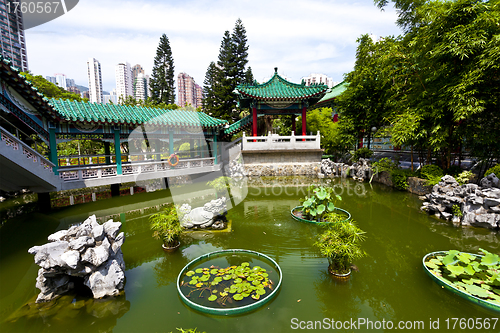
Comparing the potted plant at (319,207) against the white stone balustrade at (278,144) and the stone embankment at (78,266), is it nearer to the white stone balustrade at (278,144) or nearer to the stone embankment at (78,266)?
the stone embankment at (78,266)

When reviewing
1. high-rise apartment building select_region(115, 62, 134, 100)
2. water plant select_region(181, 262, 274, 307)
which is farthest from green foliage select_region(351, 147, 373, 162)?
high-rise apartment building select_region(115, 62, 134, 100)

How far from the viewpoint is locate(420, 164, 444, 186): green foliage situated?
30.3 feet

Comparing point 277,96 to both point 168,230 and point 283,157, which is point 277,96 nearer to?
point 283,157

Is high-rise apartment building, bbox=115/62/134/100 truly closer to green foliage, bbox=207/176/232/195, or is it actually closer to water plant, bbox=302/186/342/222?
green foliage, bbox=207/176/232/195

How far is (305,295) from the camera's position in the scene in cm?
399

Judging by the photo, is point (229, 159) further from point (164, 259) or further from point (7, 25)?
point (7, 25)

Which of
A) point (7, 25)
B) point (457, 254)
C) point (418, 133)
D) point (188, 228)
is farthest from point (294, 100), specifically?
point (7, 25)

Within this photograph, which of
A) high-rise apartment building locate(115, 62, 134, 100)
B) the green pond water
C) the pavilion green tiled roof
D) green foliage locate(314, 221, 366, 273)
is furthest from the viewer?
high-rise apartment building locate(115, 62, 134, 100)

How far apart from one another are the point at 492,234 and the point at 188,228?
8266mm

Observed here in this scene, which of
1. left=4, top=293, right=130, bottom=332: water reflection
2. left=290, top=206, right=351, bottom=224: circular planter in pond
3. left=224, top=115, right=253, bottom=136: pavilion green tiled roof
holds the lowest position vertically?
left=4, top=293, right=130, bottom=332: water reflection

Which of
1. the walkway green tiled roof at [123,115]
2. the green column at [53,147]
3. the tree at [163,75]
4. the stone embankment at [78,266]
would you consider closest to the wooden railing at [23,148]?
the green column at [53,147]

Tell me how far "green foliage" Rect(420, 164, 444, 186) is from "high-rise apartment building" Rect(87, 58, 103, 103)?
6958cm

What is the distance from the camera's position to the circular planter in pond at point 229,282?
3727mm

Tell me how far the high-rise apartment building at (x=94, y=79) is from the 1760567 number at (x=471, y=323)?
237 feet
